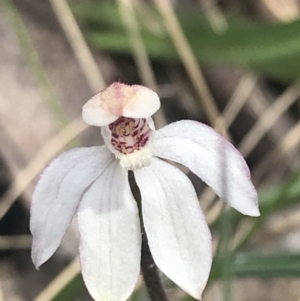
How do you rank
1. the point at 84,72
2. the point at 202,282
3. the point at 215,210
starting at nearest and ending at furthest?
the point at 202,282 < the point at 215,210 < the point at 84,72

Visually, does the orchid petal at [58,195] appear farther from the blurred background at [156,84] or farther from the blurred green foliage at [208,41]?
the blurred green foliage at [208,41]

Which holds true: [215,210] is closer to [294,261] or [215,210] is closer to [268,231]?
[268,231]

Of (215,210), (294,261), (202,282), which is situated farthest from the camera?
(215,210)

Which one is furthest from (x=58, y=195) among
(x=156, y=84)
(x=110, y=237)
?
(x=156, y=84)

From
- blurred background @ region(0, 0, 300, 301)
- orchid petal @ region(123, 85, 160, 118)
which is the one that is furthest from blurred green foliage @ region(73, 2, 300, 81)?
orchid petal @ region(123, 85, 160, 118)

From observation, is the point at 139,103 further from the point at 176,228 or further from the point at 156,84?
the point at 156,84

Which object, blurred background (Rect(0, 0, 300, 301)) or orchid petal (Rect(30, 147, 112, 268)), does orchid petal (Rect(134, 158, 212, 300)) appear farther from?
blurred background (Rect(0, 0, 300, 301))

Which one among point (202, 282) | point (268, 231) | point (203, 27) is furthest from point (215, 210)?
point (202, 282)
